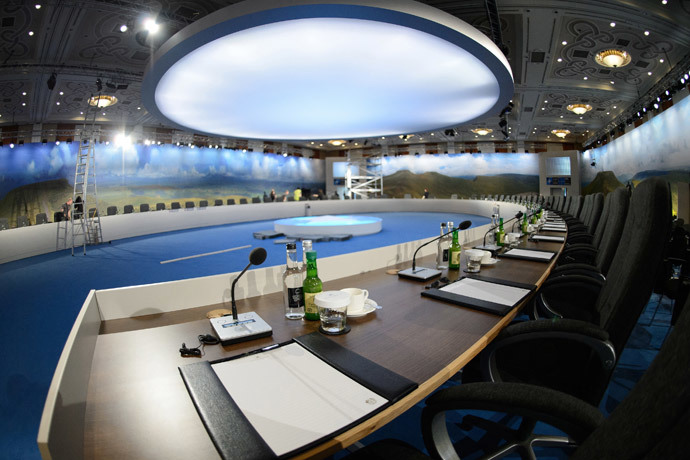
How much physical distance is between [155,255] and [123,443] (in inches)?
290

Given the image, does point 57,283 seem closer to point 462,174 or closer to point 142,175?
point 142,175

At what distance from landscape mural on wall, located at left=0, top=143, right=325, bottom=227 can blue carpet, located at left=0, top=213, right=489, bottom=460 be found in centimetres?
424

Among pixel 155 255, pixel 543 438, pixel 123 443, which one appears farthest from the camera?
pixel 155 255

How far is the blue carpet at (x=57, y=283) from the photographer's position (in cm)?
210

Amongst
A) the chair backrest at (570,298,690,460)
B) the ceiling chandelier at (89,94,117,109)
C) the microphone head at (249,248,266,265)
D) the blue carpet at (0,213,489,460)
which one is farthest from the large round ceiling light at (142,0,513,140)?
the chair backrest at (570,298,690,460)

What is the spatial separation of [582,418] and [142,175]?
15729mm

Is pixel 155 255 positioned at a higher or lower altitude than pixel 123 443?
lower

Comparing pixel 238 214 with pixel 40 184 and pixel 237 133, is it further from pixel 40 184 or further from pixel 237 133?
pixel 40 184

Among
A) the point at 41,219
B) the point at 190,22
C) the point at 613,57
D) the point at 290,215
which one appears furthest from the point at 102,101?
the point at 613,57

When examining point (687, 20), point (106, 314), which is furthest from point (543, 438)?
point (687, 20)

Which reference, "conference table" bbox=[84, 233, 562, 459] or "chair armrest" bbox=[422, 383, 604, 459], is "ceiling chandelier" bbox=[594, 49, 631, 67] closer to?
"conference table" bbox=[84, 233, 562, 459]

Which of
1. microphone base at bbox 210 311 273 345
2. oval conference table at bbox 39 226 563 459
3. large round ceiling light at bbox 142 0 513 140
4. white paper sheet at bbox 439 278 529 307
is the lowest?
oval conference table at bbox 39 226 563 459

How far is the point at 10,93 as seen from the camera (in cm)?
804

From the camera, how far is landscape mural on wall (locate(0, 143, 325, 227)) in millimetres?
10477
